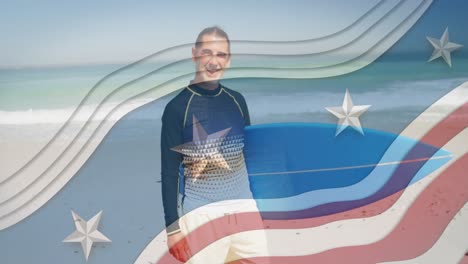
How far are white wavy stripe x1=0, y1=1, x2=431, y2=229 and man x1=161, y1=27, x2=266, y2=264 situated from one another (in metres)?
0.08

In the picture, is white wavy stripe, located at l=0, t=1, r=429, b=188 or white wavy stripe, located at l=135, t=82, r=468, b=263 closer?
white wavy stripe, located at l=0, t=1, r=429, b=188

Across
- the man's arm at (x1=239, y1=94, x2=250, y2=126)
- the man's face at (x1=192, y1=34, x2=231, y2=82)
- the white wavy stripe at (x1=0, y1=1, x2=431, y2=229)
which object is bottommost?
the white wavy stripe at (x1=0, y1=1, x2=431, y2=229)

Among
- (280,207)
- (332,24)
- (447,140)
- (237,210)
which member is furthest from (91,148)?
(447,140)

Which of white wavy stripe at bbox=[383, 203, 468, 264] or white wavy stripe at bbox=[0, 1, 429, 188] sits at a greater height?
white wavy stripe at bbox=[0, 1, 429, 188]

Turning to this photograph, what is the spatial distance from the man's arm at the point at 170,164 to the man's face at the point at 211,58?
0.16 meters

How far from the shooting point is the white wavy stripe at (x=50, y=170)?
6.70 feet

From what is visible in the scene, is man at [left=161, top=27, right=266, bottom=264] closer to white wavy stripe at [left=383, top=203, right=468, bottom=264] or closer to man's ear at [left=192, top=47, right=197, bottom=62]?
man's ear at [left=192, top=47, right=197, bottom=62]

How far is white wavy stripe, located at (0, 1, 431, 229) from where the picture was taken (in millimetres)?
2041

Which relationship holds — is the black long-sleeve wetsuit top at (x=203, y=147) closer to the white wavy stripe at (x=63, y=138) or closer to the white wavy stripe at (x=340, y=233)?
the white wavy stripe at (x=63, y=138)

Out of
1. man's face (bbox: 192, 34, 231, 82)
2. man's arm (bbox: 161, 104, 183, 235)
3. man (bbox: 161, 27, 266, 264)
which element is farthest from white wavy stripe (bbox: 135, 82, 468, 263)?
man's face (bbox: 192, 34, 231, 82)

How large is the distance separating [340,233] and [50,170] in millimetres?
981

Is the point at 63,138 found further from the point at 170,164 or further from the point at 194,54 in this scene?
the point at 194,54

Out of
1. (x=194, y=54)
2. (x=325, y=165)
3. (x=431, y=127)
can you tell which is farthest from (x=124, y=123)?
(x=431, y=127)

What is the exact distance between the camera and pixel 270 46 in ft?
6.77
